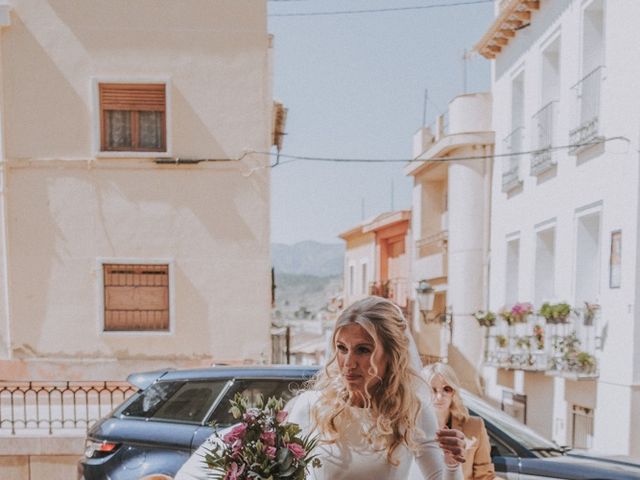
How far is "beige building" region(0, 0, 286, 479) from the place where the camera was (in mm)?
9859

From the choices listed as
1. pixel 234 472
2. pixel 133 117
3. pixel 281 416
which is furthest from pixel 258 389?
pixel 133 117

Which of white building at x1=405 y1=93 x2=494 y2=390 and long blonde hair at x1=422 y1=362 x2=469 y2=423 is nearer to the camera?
long blonde hair at x1=422 y1=362 x2=469 y2=423

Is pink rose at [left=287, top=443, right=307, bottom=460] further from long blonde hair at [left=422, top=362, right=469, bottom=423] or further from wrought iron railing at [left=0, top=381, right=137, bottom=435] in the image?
wrought iron railing at [left=0, top=381, right=137, bottom=435]

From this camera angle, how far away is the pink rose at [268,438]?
170 centimetres

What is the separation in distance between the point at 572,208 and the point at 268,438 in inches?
330

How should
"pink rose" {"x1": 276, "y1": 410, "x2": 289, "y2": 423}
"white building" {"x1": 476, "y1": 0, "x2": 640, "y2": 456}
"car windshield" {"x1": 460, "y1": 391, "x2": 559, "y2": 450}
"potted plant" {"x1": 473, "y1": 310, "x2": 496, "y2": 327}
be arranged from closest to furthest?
"pink rose" {"x1": 276, "y1": 410, "x2": 289, "y2": 423}
"car windshield" {"x1": 460, "y1": 391, "x2": 559, "y2": 450}
"white building" {"x1": 476, "y1": 0, "x2": 640, "y2": 456}
"potted plant" {"x1": 473, "y1": 310, "x2": 496, "y2": 327}

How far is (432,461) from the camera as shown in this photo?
6.43ft

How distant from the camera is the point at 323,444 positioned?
1.90m

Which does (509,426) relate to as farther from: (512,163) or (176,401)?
(512,163)

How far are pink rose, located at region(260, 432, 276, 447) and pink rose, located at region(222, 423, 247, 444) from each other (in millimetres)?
65

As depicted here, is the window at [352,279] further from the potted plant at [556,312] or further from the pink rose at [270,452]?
the pink rose at [270,452]

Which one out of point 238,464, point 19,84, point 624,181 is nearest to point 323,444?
point 238,464

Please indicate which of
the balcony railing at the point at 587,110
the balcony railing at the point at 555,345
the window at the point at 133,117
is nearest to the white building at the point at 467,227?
the balcony railing at the point at 555,345

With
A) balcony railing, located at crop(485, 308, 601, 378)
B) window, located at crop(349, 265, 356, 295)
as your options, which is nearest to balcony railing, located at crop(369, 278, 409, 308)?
window, located at crop(349, 265, 356, 295)
